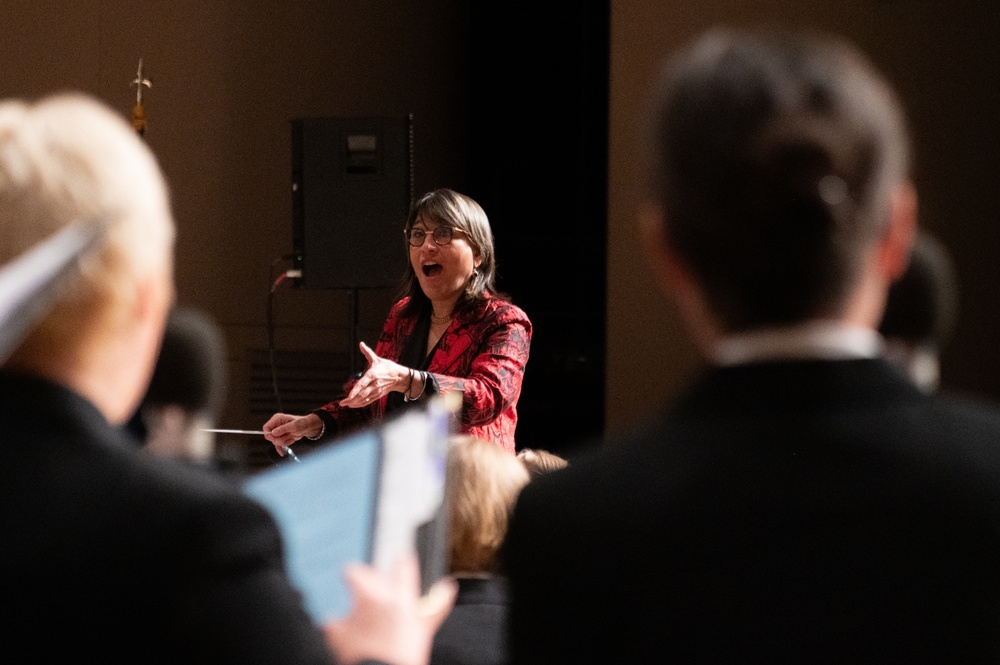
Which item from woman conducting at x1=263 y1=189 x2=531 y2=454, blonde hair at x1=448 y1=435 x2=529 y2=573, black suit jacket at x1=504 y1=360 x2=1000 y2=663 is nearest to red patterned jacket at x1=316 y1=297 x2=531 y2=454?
woman conducting at x1=263 y1=189 x2=531 y2=454

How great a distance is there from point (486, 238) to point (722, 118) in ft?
8.29

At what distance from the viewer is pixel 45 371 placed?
0.85 metres

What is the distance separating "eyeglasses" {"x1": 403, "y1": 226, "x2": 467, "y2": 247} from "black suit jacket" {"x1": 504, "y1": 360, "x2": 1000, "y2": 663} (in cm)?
243

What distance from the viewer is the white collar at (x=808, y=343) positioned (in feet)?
2.52

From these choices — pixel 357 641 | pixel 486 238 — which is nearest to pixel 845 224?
pixel 357 641

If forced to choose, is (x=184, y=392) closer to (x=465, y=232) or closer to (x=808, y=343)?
(x=808, y=343)

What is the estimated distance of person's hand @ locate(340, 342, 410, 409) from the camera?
2.73m

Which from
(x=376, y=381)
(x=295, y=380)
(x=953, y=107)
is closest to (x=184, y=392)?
(x=376, y=381)

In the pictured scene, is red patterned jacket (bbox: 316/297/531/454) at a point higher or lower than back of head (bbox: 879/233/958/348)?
lower

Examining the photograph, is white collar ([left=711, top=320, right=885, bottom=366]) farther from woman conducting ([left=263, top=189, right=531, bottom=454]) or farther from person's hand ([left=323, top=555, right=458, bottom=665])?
woman conducting ([left=263, top=189, right=531, bottom=454])

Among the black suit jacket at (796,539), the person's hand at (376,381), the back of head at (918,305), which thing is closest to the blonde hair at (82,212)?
the black suit jacket at (796,539)

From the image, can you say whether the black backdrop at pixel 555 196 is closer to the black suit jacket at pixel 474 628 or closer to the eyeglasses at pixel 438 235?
the eyeglasses at pixel 438 235

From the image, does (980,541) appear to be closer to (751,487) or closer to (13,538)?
(751,487)

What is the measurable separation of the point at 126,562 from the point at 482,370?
2.20 meters
